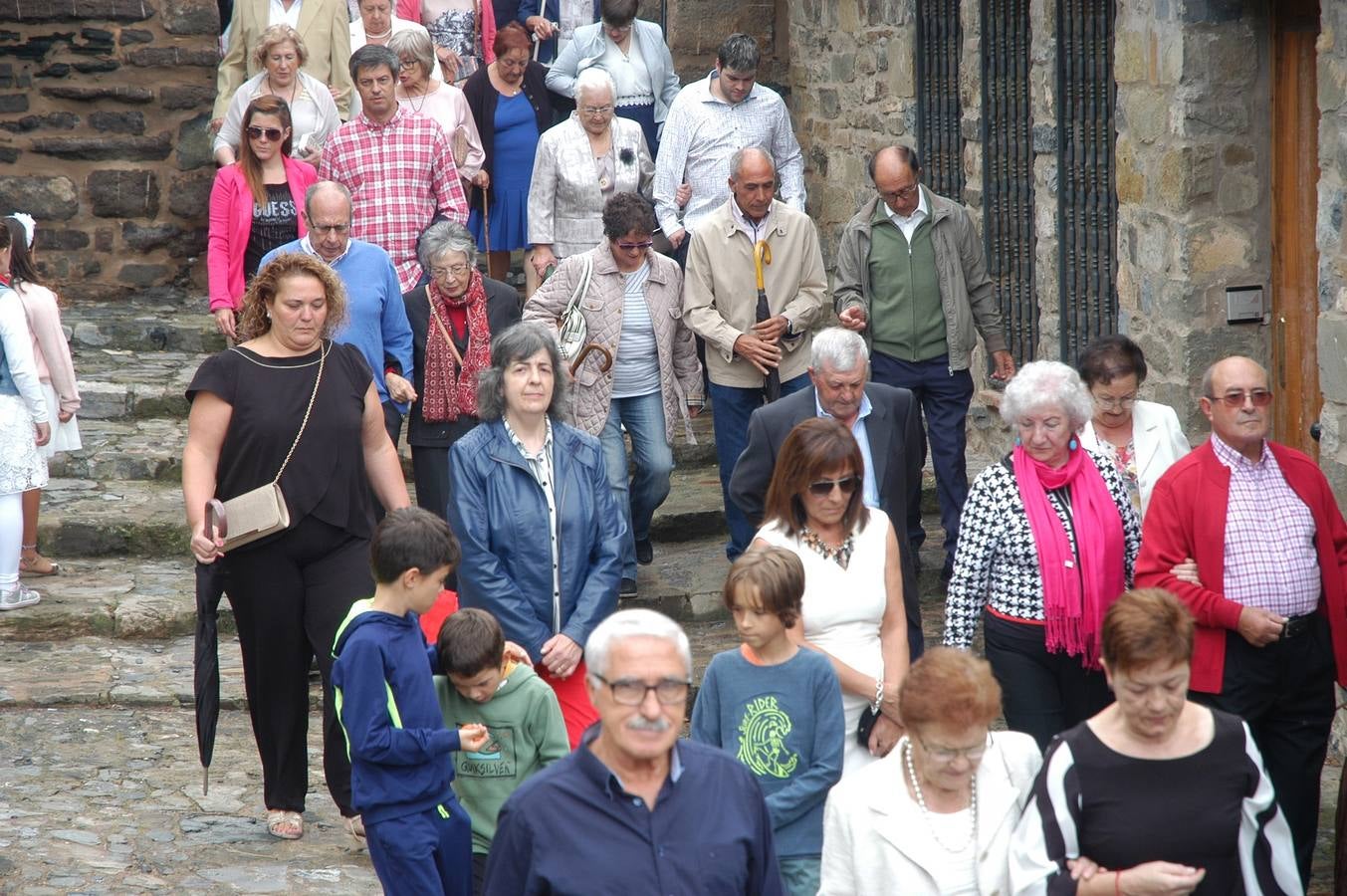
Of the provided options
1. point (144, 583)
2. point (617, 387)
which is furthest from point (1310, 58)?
point (144, 583)

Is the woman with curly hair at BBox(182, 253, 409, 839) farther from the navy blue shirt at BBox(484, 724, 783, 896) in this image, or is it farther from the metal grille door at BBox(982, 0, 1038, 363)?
the metal grille door at BBox(982, 0, 1038, 363)

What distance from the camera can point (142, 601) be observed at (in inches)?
329

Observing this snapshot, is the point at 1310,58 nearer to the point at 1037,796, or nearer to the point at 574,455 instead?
the point at 574,455

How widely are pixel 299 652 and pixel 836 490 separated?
6.34 feet

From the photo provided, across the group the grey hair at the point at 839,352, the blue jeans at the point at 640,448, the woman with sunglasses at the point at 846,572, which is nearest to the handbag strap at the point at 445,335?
the blue jeans at the point at 640,448

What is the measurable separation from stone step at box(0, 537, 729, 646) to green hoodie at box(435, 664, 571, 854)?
317 centimetres

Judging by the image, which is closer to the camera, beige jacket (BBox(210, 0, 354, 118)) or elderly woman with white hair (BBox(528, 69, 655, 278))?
elderly woman with white hair (BBox(528, 69, 655, 278))

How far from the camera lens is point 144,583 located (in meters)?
8.64

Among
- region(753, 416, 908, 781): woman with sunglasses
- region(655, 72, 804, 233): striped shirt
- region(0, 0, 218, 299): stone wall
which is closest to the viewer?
region(753, 416, 908, 781): woman with sunglasses

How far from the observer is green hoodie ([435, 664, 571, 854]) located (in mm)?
4988

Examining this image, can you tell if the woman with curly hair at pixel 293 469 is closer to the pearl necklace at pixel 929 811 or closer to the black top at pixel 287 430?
the black top at pixel 287 430

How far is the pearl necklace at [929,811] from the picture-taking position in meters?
3.99

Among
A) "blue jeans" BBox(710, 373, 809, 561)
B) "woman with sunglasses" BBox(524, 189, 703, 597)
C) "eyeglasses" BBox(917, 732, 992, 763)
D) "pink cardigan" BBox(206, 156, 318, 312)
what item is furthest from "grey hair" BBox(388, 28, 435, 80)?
"eyeglasses" BBox(917, 732, 992, 763)

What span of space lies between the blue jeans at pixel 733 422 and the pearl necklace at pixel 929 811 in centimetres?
404
